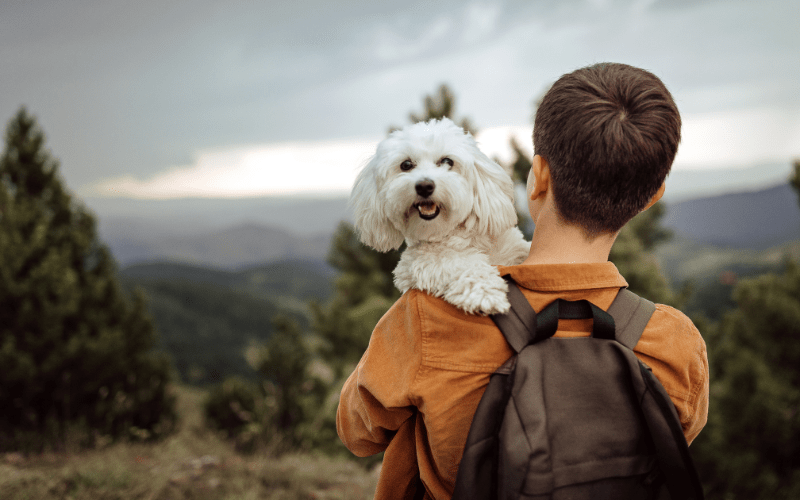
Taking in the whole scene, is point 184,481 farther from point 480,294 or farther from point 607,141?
point 607,141

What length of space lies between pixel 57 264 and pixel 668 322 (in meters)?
10.4

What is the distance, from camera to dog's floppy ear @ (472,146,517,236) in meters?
1.77

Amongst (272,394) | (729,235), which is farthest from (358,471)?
(729,235)

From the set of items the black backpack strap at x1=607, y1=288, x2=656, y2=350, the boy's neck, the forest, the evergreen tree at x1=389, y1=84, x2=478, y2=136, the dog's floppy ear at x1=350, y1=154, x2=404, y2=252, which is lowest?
the forest

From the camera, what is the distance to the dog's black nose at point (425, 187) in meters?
1.71

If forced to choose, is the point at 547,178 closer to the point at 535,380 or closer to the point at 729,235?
the point at 535,380

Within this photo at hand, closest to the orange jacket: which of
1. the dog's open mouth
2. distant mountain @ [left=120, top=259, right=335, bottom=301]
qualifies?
the dog's open mouth

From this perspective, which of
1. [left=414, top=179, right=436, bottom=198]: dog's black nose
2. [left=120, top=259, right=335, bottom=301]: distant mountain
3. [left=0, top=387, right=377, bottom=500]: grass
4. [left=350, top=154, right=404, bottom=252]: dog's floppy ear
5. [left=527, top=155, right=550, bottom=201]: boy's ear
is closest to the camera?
[left=527, top=155, right=550, bottom=201]: boy's ear

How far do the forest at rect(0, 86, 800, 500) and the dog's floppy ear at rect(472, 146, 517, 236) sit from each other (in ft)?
13.2

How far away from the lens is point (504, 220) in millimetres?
1796

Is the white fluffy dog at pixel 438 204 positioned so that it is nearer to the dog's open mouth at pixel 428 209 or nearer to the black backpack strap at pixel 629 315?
the dog's open mouth at pixel 428 209

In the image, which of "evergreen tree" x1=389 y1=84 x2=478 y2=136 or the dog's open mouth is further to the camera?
"evergreen tree" x1=389 y1=84 x2=478 y2=136

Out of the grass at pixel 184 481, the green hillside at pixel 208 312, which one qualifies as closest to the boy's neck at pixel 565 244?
the grass at pixel 184 481

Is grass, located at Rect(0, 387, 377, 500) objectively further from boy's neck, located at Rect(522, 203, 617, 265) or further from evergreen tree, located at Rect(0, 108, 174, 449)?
boy's neck, located at Rect(522, 203, 617, 265)
